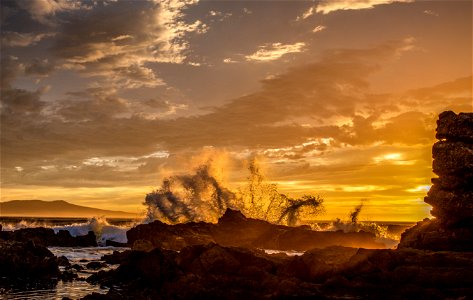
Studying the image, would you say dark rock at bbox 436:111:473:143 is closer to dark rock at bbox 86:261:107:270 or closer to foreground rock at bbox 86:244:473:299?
foreground rock at bbox 86:244:473:299

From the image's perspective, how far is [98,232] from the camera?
340 ft

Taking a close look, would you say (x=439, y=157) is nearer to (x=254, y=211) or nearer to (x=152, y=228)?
(x=152, y=228)

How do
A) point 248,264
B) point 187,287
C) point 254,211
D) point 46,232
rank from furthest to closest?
1. point 254,211
2. point 46,232
3. point 248,264
4. point 187,287

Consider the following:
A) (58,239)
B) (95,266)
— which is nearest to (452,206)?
(95,266)

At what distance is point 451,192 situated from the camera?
3350 centimetres

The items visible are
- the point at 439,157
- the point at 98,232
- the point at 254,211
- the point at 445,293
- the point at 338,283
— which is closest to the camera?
the point at 445,293

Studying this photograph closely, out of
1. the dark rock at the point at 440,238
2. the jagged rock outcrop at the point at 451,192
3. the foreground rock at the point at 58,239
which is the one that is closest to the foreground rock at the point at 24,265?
the dark rock at the point at 440,238

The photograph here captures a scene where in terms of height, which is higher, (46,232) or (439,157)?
(439,157)

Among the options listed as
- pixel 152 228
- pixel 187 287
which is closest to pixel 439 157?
pixel 187 287

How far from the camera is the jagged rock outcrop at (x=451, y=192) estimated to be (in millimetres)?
32219

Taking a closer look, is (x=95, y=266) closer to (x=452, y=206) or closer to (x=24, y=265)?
(x=24, y=265)

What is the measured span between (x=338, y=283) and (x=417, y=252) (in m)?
5.83

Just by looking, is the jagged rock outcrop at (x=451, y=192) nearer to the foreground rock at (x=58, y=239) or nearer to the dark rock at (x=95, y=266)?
the dark rock at (x=95, y=266)

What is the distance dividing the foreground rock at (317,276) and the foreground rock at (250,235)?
88.9 feet
